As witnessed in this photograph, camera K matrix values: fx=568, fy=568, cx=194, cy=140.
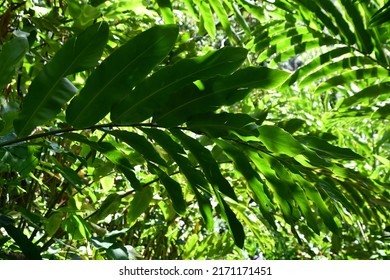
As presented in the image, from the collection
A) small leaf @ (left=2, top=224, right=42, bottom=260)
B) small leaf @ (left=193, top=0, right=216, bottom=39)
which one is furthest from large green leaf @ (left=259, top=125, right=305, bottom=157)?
small leaf @ (left=193, top=0, right=216, bottom=39)

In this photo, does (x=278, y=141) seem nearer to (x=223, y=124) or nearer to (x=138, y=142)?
(x=223, y=124)

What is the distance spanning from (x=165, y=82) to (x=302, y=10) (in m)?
0.79

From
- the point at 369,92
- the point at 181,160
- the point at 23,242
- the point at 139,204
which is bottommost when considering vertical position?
the point at 23,242

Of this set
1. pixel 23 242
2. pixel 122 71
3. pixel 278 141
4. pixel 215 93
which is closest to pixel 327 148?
pixel 278 141

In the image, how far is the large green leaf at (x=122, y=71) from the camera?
724 millimetres

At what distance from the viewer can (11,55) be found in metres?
0.73

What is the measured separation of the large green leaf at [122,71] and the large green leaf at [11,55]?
90 millimetres

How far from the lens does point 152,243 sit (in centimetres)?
190

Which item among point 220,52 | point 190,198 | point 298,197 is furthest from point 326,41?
point 220,52

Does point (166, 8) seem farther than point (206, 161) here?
Yes

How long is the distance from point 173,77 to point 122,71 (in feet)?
0.24

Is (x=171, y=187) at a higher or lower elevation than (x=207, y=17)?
lower

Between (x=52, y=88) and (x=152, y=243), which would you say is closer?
(x=52, y=88)
